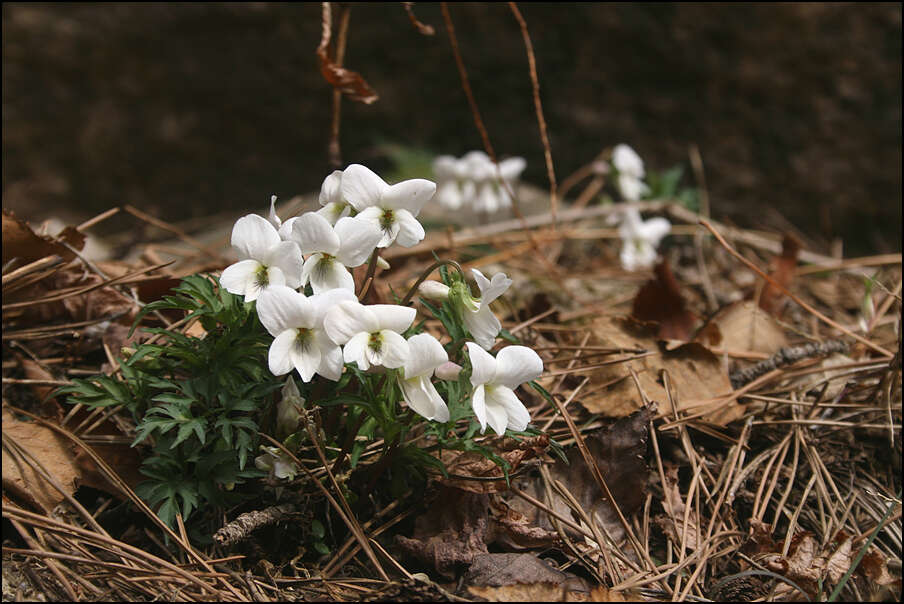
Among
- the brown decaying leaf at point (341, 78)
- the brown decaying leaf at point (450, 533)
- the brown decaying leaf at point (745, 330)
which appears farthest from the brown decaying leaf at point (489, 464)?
the brown decaying leaf at point (341, 78)

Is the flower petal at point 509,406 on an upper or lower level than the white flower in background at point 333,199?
lower

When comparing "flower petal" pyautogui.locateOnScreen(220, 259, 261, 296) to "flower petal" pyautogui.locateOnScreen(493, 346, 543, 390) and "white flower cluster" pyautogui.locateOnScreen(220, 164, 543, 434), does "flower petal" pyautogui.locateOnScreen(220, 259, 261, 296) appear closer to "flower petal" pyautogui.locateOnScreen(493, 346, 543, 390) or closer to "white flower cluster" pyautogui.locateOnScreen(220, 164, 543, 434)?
"white flower cluster" pyautogui.locateOnScreen(220, 164, 543, 434)

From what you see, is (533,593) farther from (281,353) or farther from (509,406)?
(281,353)

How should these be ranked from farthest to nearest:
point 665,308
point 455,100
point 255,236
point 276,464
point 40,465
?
point 455,100, point 665,308, point 40,465, point 276,464, point 255,236

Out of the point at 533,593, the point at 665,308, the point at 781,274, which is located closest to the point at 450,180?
Answer: the point at 665,308

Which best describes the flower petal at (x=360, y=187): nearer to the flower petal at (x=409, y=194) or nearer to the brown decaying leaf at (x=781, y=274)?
the flower petal at (x=409, y=194)

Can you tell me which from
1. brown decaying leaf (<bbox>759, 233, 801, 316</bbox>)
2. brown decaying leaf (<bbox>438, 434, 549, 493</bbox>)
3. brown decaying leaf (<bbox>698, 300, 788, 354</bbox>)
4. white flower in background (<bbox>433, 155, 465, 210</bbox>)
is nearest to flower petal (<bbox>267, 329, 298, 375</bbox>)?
brown decaying leaf (<bbox>438, 434, 549, 493</bbox>)

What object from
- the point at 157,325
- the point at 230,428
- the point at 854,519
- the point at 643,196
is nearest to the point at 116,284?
the point at 157,325
